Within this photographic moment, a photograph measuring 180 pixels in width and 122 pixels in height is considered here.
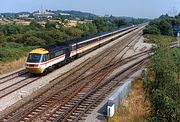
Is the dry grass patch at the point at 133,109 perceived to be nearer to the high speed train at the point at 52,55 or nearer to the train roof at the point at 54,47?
the high speed train at the point at 52,55

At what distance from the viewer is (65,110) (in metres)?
20.9

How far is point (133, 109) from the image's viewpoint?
68.4 ft

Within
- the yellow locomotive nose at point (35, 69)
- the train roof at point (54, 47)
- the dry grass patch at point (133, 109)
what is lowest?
the dry grass patch at point (133, 109)

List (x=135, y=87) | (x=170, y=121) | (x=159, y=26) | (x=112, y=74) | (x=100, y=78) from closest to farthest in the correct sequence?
(x=170, y=121) < (x=135, y=87) < (x=100, y=78) < (x=112, y=74) < (x=159, y=26)

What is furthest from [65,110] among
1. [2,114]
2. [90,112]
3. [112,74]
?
[112,74]

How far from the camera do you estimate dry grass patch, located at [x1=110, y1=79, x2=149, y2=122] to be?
1898 centimetres

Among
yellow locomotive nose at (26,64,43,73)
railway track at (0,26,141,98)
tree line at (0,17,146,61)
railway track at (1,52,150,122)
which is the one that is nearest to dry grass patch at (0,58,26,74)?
railway track at (0,26,141,98)

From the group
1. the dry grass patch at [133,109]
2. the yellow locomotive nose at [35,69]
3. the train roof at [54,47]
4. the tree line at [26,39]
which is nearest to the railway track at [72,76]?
the yellow locomotive nose at [35,69]

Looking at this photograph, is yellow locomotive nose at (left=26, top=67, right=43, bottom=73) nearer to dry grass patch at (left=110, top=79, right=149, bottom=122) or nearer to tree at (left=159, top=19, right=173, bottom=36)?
dry grass patch at (left=110, top=79, right=149, bottom=122)

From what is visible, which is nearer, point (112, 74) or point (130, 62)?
point (112, 74)

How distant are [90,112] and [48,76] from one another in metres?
12.2

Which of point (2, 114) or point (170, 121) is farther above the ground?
point (170, 121)

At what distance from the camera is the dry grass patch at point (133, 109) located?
18978 mm

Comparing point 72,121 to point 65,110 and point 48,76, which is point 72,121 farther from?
point 48,76
